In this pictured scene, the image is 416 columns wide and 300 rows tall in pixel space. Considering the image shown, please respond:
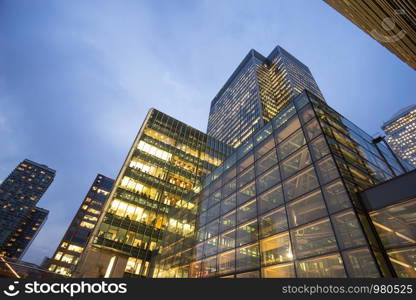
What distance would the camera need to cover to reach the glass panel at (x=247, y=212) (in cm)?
1655

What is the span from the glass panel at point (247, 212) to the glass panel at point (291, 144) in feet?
14.7

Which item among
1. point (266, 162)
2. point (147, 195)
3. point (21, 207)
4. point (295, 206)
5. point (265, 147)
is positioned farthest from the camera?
point (21, 207)

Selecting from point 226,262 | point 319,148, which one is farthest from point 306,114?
point 226,262

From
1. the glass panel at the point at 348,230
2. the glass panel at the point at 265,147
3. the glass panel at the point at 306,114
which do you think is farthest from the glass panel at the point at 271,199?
the glass panel at the point at 306,114

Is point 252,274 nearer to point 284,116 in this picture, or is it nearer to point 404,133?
point 284,116

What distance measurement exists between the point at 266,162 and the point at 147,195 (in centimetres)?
2882

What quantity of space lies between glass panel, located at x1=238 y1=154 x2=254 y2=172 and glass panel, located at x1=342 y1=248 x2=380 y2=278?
1114 centimetres

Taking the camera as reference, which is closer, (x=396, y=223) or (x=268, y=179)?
(x=396, y=223)

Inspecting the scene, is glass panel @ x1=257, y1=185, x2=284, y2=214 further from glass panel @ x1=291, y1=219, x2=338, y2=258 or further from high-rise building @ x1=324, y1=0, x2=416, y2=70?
high-rise building @ x1=324, y1=0, x2=416, y2=70

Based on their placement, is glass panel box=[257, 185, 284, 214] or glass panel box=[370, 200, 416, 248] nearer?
glass panel box=[370, 200, 416, 248]

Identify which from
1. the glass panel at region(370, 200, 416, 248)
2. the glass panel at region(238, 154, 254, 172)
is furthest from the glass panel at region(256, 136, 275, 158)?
the glass panel at region(370, 200, 416, 248)

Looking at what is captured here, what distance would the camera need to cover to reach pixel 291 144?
16.2 meters

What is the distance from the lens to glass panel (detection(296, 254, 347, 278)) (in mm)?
9711

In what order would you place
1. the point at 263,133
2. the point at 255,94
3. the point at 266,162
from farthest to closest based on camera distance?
the point at 255,94
the point at 263,133
the point at 266,162
